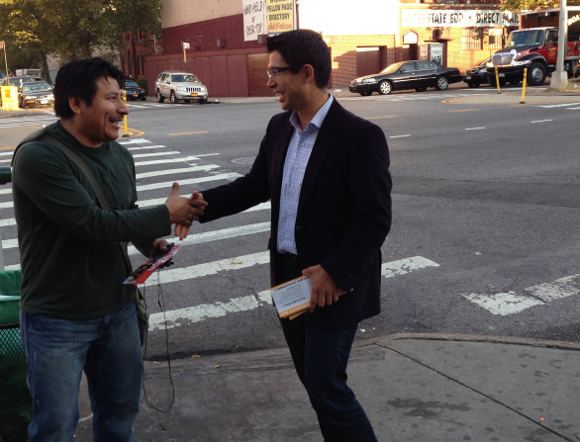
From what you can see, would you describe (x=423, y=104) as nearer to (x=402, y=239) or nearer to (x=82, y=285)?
(x=402, y=239)

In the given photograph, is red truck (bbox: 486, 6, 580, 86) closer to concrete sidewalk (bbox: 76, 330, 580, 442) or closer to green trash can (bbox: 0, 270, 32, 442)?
concrete sidewalk (bbox: 76, 330, 580, 442)

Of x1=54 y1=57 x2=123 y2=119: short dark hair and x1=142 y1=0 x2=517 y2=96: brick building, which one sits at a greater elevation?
x1=142 y1=0 x2=517 y2=96: brick building

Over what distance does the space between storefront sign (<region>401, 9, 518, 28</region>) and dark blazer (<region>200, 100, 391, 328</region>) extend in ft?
135

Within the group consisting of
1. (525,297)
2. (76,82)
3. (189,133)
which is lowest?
(525,297)

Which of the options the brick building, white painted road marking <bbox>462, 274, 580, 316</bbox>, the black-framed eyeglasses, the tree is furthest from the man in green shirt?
the tree

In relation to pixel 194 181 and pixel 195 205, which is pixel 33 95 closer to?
pixel 194 181

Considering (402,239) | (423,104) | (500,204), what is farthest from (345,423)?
(423,104)

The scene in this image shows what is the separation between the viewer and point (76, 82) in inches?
102

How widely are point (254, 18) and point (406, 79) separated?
11186 millimetres

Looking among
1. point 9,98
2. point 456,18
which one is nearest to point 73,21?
point 9,98

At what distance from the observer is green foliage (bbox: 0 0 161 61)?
46.4 m

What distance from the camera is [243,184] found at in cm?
351

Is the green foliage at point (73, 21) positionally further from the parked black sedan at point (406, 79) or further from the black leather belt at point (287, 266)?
the black leather belt at point (287, 266)

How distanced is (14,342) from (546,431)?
9.04 ft
